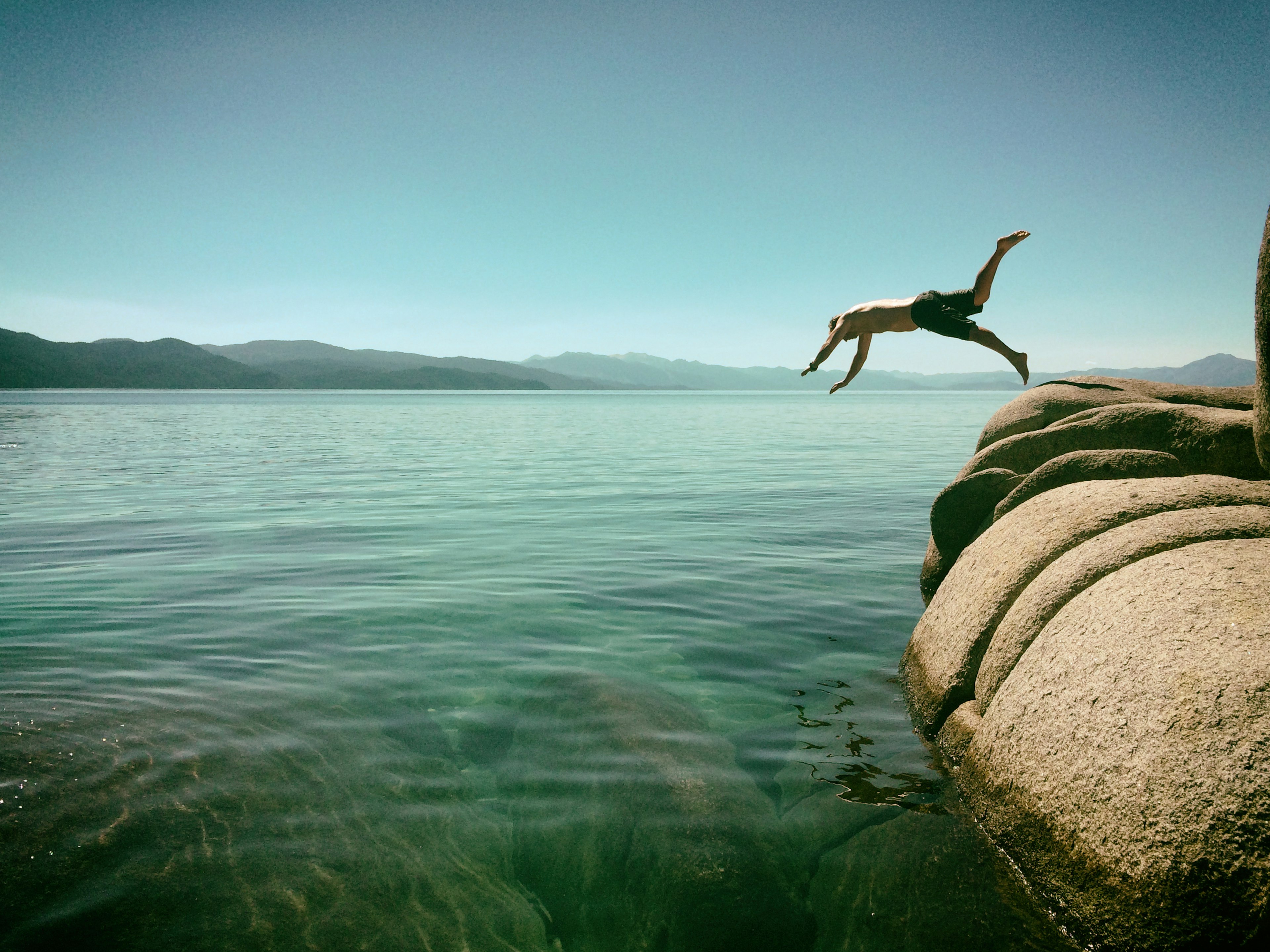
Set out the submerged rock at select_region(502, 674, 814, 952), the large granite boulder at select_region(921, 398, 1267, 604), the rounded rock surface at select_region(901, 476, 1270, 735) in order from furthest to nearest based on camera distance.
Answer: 1. the large granite boulder at select_region(921, 398, 1267, 604)
2. the rounded rock surface at select_region(901, 476, 1270, 735)
3. the submerged rock at select_region(502, 674, 814, 952)

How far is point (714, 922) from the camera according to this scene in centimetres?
429

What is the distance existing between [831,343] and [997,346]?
2.47 meters

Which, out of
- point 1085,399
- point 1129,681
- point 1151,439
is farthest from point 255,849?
point 1085,399

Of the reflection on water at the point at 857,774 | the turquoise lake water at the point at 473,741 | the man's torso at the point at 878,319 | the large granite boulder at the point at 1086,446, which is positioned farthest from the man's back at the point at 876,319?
the reflection on water at the point at 857,774

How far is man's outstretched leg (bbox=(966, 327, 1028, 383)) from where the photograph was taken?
11.5 meters

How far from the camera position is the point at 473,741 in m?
6.54

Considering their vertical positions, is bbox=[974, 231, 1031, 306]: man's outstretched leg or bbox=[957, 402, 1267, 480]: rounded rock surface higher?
bbox=[974, 231, 1031, 306]: man's outstretched leg

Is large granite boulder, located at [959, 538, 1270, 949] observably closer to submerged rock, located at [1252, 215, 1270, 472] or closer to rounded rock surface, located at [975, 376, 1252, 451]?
submerged rock, located at [1252, 215, 1270, 472]

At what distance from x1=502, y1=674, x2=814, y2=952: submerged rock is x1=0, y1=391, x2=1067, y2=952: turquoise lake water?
2 cm

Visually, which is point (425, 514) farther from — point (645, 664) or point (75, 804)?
point (75, 804)

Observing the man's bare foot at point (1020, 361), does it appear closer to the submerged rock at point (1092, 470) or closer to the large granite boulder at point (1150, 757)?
the submerged rock at point (1092, 470)

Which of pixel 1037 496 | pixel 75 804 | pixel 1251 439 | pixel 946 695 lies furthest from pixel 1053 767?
pixel 75 804

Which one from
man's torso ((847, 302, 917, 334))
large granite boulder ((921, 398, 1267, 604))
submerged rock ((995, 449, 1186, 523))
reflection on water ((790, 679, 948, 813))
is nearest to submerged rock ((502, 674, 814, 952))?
reflection on water ((790, 679, 948, 813))

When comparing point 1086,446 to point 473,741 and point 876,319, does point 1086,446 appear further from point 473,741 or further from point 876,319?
point 473,741
